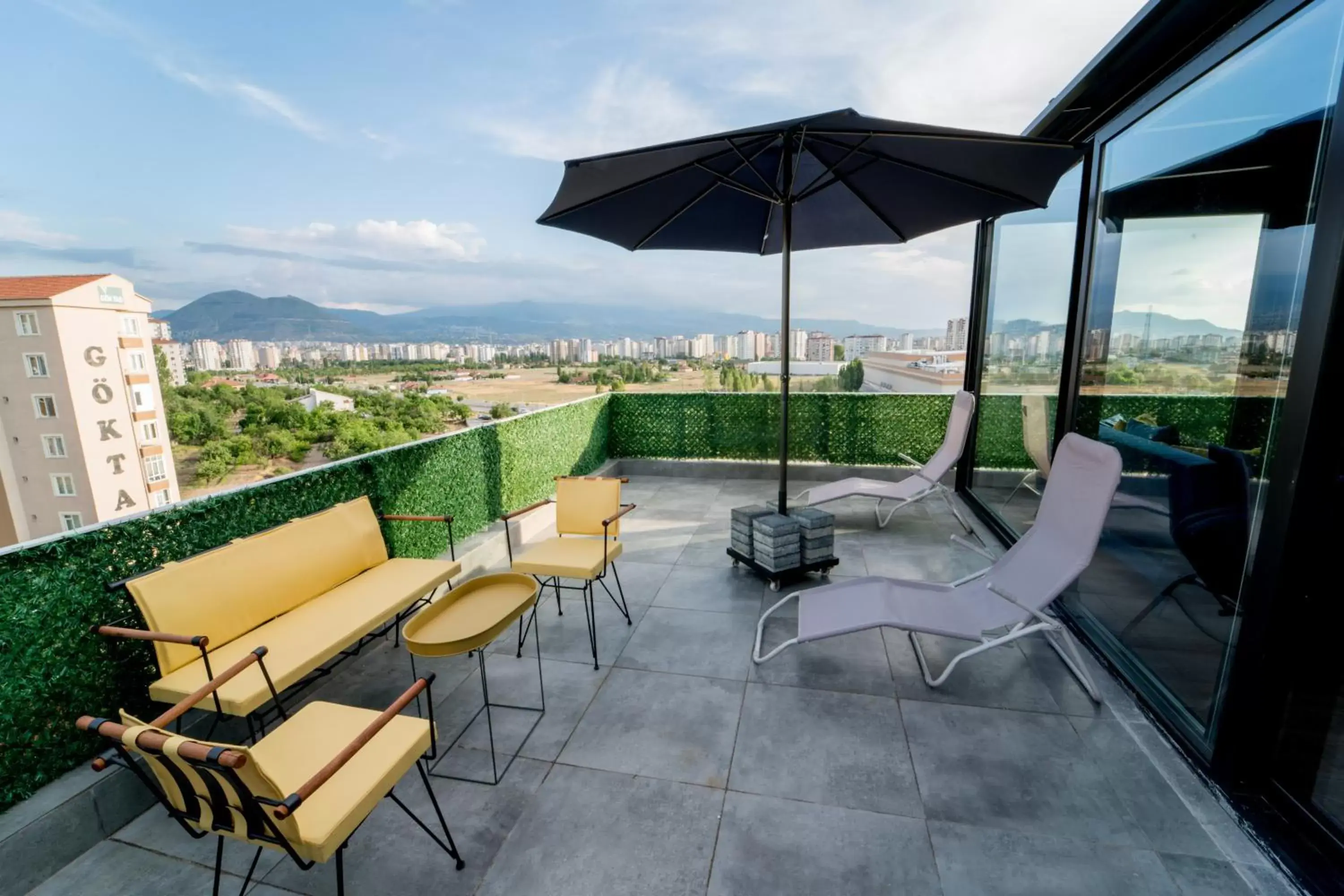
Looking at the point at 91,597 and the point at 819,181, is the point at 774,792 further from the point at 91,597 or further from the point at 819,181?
the point at 819,181

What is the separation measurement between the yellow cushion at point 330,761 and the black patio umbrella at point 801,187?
103 inches

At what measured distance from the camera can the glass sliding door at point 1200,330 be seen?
1.96 meters

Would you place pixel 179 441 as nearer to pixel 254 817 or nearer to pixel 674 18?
pixel 674 18

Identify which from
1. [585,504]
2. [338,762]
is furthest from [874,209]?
[338,762]

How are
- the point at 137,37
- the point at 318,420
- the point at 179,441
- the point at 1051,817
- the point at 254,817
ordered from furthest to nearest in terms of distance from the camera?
the point at 137,37 → the point at 179,441 → the point at 318,420 → the point at 1051,817 → the point at 254,817

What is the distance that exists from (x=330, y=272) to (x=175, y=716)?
3778 cm

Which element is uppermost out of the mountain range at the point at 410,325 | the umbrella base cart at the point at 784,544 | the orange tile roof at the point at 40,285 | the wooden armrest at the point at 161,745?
the orange tile roof at the point at 40,285

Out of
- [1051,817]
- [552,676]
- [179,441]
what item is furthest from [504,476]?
[179,441]

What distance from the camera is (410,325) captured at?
17016 millimetres

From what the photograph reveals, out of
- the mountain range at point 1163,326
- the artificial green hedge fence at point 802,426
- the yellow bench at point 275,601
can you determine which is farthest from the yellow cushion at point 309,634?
the artificial green hedge fence at point 802,426

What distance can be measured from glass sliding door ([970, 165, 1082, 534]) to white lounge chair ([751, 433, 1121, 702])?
98cm

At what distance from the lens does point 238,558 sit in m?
2.61

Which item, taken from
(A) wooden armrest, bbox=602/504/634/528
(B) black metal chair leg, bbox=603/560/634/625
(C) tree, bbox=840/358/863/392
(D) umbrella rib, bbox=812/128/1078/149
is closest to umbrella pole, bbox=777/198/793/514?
(D) umbrella rib, bbox=812/128/1078/149

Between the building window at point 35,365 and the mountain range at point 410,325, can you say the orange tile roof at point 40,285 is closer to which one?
the building window at point 35,365
